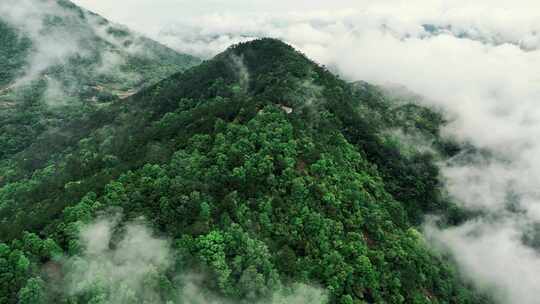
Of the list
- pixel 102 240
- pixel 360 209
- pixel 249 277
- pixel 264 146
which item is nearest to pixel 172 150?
pixel 264 146

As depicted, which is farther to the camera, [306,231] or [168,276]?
[306,231]

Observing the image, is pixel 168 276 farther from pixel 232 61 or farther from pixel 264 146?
pixel 232 61

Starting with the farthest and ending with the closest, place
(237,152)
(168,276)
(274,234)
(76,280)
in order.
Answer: (237,152)
(274,234)
(168,276)
(76,280)

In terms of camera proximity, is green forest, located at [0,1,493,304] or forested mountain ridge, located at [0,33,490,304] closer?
green forest, located at [0,1,493,304]

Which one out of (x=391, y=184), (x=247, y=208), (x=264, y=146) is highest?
(x=264, y=146)

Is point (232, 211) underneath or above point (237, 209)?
above
